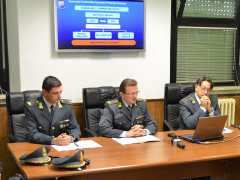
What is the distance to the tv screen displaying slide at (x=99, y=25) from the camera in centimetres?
399

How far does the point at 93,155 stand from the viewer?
2.61m

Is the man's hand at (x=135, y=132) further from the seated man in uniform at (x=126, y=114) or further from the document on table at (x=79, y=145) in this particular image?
the document on table at (x=79, y=145)

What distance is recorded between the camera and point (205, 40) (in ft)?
16.5

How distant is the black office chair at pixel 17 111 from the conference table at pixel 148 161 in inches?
24.8

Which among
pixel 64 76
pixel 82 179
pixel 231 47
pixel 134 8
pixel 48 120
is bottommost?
pixel 82 179

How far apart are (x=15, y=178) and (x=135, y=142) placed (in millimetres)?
1066

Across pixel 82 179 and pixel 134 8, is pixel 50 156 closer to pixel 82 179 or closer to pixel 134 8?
pixel 82 179

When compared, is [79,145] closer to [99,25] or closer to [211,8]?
[99,25]

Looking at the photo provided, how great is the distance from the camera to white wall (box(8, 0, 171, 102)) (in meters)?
3.89

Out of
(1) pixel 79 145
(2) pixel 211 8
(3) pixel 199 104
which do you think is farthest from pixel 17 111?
(2) pixel 211 8

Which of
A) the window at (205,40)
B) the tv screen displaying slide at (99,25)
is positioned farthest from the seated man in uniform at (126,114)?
the window at (205,40)

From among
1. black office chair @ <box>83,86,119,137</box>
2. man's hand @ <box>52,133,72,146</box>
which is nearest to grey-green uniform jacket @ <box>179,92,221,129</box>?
black office chair @ <box>83,86,119,137</box>

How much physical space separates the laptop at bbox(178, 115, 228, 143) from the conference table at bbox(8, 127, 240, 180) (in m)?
0.11

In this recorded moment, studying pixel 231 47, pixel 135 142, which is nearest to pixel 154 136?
pixel 135 142
